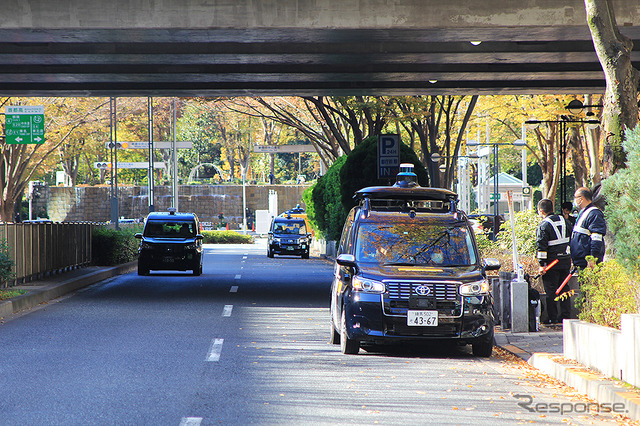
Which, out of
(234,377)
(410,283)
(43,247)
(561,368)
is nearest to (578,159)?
(43,247)

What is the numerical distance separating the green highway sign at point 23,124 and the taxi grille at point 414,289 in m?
26.5

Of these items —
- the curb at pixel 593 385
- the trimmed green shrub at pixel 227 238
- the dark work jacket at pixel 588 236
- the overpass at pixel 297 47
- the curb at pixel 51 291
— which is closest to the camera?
the curb at pixel 593 385

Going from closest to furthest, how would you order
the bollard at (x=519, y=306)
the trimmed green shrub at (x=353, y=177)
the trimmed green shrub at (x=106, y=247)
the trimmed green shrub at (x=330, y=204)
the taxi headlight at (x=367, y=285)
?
the taxi headlight at (x=367, y=285) → the bollard at (x=519, y=306) → the trimmed green shrub at (x=353, y=177) → the trimmed green shrub at (x=106, y=247) → the trimmed green shrub at (x=330, y=204)

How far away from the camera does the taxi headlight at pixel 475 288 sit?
35.9ft

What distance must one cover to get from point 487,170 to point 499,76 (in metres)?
41.6

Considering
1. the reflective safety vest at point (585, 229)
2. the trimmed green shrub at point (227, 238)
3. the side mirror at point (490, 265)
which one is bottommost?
the trimmed green shrub at point (227, 238)

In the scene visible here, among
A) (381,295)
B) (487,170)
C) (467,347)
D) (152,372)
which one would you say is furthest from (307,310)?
(487,170)

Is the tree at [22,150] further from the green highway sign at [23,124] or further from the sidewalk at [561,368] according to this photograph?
the sidewalk at [561,368]

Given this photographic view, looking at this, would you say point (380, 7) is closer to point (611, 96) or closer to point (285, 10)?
point (285, 10)

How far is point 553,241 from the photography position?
13.5 m

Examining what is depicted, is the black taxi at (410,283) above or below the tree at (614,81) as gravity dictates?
below

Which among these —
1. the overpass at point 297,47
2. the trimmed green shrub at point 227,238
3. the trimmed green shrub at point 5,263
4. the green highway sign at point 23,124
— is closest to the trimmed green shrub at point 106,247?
the green highway sign at point 23,124

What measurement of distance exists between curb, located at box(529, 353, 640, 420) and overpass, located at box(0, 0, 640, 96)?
760 centimetres

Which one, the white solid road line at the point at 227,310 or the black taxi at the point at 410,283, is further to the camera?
the white solid road line at the point at 227,310
